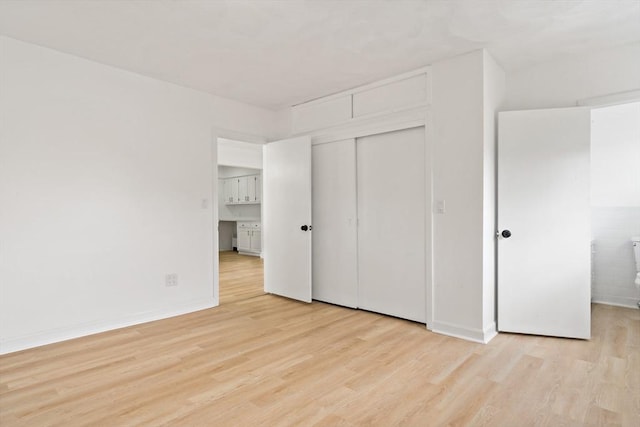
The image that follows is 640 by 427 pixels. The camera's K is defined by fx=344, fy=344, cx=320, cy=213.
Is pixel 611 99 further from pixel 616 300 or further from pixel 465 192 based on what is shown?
pixel 616 300

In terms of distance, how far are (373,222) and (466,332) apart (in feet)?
4.82

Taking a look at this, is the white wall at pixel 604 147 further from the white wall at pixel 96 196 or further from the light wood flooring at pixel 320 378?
the white wall at pixel 96 196

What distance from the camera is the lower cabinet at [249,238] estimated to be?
28.5 feet

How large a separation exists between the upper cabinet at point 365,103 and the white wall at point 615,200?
7.99ft

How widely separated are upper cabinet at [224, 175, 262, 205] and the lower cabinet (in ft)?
2.15

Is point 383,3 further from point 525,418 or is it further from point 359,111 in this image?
point 525,418

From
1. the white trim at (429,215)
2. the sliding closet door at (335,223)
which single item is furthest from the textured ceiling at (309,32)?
the sliding closet door at (335,223)

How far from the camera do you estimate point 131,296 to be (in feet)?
11.6

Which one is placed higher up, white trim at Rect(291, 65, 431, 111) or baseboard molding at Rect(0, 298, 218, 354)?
white trim at Rect(291, 65, 431, 111)

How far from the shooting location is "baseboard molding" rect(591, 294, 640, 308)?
13.2ft

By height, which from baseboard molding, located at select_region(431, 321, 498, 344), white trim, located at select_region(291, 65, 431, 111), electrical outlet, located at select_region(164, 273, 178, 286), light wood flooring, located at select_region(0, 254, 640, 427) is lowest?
light wood flooring, located at select_region(0, 254, 640, 427)

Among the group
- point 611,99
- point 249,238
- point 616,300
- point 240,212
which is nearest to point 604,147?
point 611,99

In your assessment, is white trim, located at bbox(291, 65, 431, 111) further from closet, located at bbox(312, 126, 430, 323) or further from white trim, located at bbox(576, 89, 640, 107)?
white trim, located at bbox(576, 89, 640, 107)

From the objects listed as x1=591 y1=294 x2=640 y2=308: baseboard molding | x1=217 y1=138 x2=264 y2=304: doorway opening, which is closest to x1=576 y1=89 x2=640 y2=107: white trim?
x1=591 y1=294 x2=640 y2=308: baseboard molding
